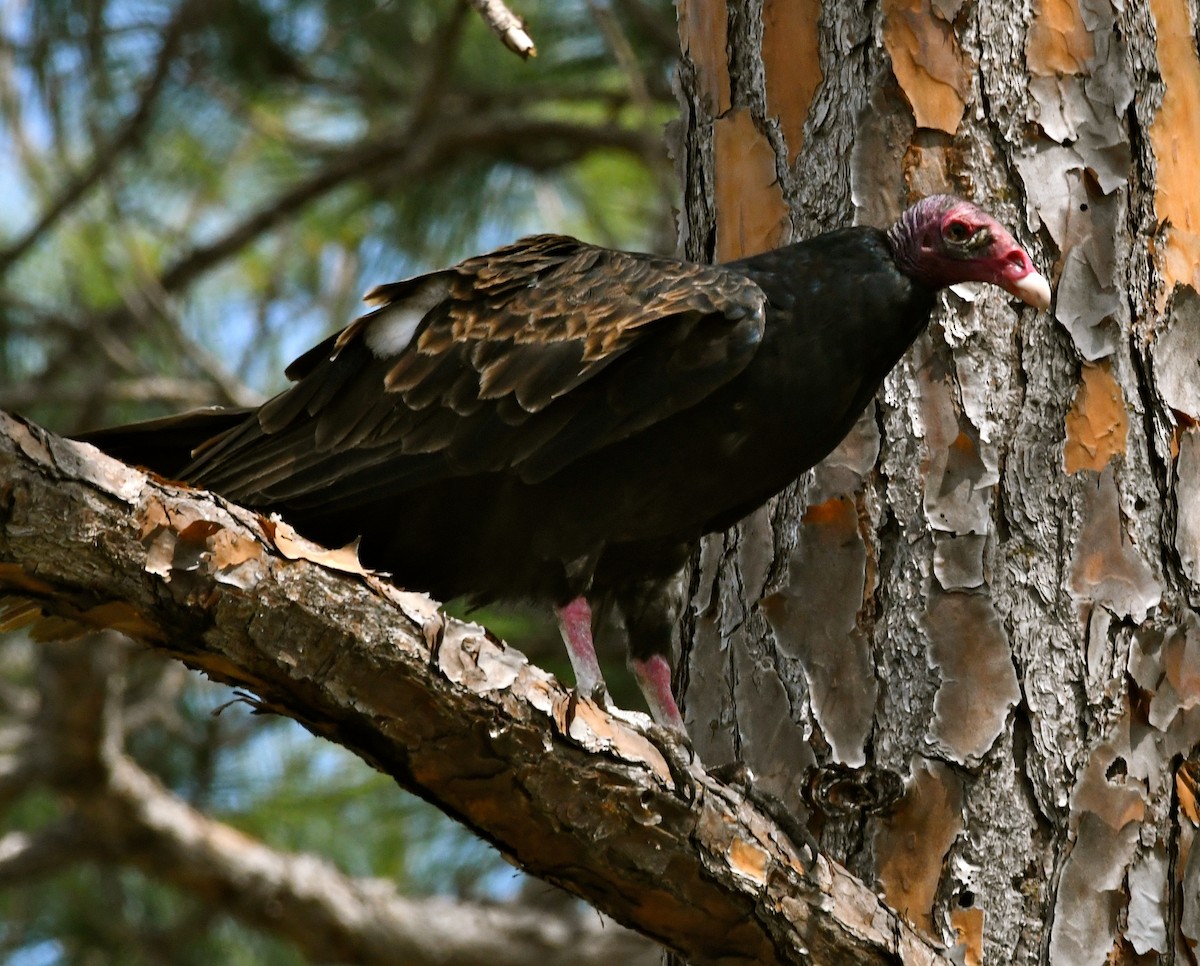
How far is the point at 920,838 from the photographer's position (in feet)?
8.10

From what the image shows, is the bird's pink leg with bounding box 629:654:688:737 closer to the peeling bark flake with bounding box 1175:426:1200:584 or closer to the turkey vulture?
the turkey vulture

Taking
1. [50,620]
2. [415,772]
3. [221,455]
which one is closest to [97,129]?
[221,455]

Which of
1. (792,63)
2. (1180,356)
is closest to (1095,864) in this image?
(1180,356)

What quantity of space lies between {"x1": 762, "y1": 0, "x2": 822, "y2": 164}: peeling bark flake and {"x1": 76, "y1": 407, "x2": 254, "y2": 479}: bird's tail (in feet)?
3.86

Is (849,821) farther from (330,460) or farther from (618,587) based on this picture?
(330,460)

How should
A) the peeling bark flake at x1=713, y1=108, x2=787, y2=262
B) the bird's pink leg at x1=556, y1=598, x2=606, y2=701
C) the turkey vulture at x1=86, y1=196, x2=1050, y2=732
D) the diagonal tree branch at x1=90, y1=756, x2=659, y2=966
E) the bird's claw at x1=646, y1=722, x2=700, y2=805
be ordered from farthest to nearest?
the diagonal tree branch at x1=90, y1=756, x2=659, y2=966
the peeling bark flake at x1=713, y1=108, x2=787, y2=262
the bird's pink leg at x1=556, y1=598, x2=606, y2=701
the turkey vulture at x1=86, y1=196, x2=1050, y2=732
the bird's claw at x1=646, y1=722, x2=700, y2=805

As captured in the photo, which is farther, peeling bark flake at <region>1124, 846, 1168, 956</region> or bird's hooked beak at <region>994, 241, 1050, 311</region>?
bird's hooked beak at <region>994, 241, 1050, 311</region>

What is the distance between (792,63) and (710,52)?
0.21 metres

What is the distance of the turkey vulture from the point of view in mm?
2695

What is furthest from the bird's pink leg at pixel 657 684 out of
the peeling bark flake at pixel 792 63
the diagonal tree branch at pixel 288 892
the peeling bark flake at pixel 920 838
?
the diagonal tree branch at pixel 288 892

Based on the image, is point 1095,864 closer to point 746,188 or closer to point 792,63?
point 746,188

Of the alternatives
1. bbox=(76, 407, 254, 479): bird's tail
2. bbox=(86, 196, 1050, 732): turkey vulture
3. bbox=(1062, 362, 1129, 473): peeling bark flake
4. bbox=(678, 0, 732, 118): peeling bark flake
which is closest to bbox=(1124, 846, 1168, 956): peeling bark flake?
bbox=(1062, 362, 1129, 473): peeling bark flake

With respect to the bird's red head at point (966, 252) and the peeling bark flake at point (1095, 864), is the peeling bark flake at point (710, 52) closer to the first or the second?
the bird's red head at point (966, 252)

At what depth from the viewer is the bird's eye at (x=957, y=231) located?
261cm
